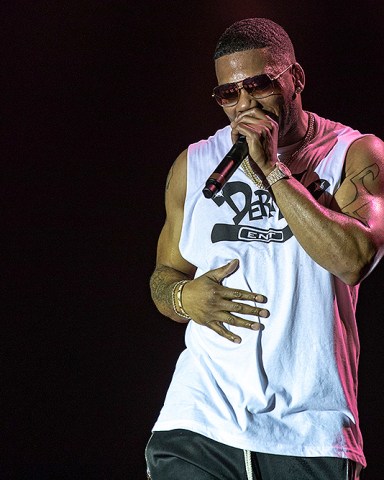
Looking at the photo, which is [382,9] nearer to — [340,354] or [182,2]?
[182,2]

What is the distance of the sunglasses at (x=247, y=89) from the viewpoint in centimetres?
294

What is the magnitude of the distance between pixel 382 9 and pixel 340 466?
3.32 meters

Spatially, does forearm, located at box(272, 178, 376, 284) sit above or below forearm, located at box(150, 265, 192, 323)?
above

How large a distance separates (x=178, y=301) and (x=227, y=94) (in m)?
0.71

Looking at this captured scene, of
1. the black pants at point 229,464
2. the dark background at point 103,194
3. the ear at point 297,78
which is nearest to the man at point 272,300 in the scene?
the black pants at point 229,464

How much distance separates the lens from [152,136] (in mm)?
5254

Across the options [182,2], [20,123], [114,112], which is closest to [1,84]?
[20,123]

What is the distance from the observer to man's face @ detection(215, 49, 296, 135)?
2.98 metres

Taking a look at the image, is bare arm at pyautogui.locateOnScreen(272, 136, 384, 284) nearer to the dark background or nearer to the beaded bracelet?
the beaded bracelet

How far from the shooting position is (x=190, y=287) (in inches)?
118

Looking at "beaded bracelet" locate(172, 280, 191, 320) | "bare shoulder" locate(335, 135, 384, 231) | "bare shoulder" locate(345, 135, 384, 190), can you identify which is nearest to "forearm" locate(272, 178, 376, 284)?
"bare shoulder" locate(335, 135, 384, 231)

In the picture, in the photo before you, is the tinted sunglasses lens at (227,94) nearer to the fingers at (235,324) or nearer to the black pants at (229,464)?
the fingers at (235,324)

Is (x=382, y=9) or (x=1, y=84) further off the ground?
(x=382, y=9)

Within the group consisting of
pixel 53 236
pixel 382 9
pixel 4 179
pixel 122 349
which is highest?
pixel 382 9
